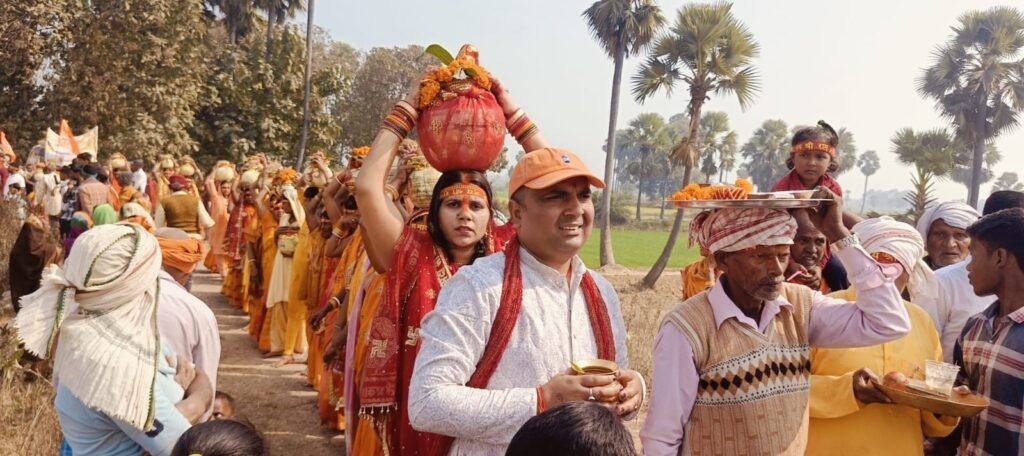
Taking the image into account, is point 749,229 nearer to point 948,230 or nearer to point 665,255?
point 948,230

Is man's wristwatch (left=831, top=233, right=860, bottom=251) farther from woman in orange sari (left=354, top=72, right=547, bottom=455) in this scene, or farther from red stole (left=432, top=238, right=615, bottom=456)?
woman in orange sari (left=354, top=72, right=547, bottom=455)

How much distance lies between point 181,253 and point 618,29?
21738 millimetres

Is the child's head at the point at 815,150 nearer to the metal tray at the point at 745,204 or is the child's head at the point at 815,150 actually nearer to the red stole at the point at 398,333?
the metal tray at the point at 745,204

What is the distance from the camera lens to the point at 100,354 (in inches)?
88.0

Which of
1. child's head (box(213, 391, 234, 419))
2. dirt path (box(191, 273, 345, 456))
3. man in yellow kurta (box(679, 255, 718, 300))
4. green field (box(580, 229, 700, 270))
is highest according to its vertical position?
man in yellow kurta (box(679, 255, 718, 300))

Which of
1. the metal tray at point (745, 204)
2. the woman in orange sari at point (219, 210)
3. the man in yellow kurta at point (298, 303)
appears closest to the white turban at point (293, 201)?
the man in yellow kurta at point (298, 303)

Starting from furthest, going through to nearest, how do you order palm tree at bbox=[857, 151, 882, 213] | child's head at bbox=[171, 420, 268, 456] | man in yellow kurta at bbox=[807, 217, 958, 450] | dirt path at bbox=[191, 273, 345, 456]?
palm tree at bbox=[857, 151, 882, 213], dirt path at bbox=[191, 273, 345, 456], man in yellow kurta at bbox=[807, 217, 958, 450], child's head at bbox=[171, 420, 268, 456]

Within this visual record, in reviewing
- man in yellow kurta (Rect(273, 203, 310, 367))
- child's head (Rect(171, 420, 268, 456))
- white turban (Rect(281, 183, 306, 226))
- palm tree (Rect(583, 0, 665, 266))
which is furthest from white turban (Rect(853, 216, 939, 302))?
palm tree (Rect(583, 0, 665, 266))

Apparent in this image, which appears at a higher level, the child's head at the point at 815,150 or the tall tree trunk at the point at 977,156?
the tall tree trunk at the point at 977,156

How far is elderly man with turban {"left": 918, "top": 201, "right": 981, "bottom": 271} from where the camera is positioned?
3762mm

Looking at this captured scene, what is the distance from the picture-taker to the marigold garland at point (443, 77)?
2.77 m

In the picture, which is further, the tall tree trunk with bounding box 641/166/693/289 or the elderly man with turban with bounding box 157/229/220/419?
the tall tree trunk with bounding box 641/166/693/289

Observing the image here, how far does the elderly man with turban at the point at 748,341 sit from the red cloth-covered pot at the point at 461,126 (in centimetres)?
101

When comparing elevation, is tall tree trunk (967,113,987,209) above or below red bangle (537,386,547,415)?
above
